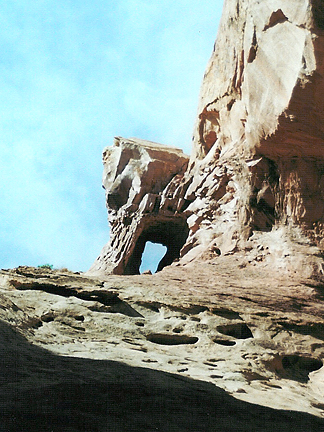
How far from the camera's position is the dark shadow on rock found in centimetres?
312

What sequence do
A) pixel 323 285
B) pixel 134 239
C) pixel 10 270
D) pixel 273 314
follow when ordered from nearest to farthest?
pixel 273 314 < pixel 10 270 < pixel 323 285 < pixel 134 239

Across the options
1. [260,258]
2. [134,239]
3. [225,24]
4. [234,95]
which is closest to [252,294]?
[260,258]

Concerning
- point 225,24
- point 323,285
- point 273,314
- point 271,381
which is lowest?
point 271,381

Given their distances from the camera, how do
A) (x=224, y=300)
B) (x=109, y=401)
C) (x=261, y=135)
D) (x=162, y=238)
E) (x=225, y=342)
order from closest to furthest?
(x=109, y=401) → (x=225, y=342) → (x=224, y=300) → (x=261, y=135) → (x=162, y=238)

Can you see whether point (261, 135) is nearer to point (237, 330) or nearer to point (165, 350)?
point (237, 330)

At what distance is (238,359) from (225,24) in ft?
34.9

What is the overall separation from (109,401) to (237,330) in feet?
16.1

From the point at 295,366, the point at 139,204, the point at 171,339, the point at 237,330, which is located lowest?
the point at 295,366

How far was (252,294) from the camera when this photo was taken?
31.4 ft

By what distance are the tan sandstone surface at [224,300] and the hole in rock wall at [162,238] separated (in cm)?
520

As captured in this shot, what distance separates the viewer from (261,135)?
11.2 m

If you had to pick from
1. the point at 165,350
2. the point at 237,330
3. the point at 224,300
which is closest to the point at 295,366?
the point at 237,330

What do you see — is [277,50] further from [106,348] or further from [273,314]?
[106,348]

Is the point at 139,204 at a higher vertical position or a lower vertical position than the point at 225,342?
higher
